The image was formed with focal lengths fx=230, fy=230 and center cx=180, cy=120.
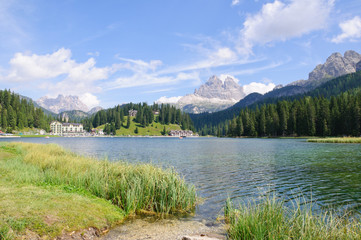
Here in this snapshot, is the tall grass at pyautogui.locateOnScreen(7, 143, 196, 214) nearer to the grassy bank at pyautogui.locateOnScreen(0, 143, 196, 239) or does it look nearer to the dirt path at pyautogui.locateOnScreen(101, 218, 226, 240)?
the grassy bank at pyautogui.locateOnScreen(0, 143, 196, 239)

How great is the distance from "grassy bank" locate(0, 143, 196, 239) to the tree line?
130 meters

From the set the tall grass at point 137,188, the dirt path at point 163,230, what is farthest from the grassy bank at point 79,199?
the dirt path at point 163,230

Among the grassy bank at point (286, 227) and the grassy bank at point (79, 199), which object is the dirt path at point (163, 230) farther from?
the grassy bank at point (286, 227)

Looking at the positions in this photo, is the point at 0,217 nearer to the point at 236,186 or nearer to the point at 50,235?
the point at 50,235

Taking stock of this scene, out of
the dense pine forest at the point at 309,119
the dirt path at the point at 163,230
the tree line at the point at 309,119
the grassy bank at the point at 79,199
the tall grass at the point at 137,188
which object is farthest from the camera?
the dense pine forest at the point at 309,119

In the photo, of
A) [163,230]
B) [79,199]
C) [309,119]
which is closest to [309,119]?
[309,119]

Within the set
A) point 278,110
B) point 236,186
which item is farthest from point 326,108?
point 236,186

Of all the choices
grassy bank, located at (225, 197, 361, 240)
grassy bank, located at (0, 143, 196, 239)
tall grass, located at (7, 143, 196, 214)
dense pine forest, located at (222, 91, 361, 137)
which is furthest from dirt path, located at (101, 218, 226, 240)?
dense pine forest, located at (222, 91, 361, 137)

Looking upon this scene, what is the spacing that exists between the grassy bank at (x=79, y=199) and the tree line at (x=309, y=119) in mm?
130401

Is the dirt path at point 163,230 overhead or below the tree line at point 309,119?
below

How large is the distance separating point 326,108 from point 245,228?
141798 mm

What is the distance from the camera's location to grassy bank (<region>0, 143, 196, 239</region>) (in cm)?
958

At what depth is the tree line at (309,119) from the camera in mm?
117500

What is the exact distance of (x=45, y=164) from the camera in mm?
20844
